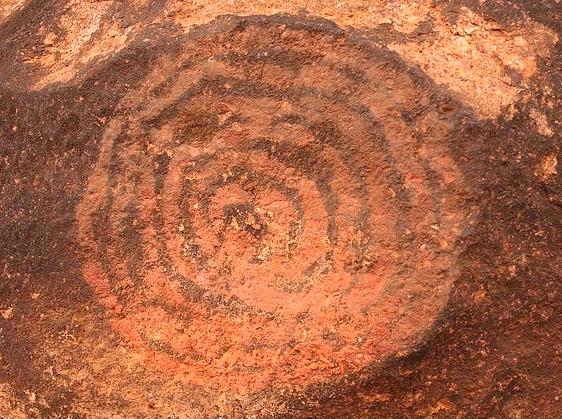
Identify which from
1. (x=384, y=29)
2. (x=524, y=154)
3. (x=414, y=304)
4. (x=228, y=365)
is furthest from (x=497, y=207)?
(x=228, y=365)

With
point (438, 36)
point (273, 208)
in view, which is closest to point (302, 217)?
point (273, 208)

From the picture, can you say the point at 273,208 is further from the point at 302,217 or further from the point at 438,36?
the point at 438,36

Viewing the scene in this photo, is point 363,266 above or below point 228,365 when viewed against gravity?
above

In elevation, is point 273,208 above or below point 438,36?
below

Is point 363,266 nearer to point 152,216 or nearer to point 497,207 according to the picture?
point 497,207
